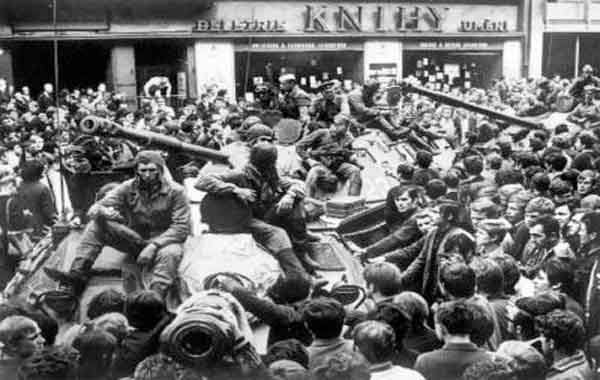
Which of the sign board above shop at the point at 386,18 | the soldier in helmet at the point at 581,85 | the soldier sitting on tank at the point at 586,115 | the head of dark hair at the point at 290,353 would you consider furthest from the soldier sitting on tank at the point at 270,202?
the sign board above shop at the point at 386,18

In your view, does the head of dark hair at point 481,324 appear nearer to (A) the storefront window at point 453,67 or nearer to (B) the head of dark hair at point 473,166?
(B) the head of dark hair at point 473,166

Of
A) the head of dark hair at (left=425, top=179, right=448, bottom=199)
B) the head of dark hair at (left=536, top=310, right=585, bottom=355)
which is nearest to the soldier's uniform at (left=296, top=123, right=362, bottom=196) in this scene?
the head of dark hair at (left=425, top=179, right=448, bottom=199)

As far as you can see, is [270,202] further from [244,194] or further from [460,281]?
[460,281]

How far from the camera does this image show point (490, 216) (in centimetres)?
963

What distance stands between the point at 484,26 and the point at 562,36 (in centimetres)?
293

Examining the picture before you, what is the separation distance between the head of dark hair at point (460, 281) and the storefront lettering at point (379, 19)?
17.5 meters

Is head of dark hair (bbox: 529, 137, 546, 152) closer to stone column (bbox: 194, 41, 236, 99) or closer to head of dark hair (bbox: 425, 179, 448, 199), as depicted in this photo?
head of dark hair (bbox: 425, 179, 448, 199)

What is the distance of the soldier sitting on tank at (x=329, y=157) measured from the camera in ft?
41.0

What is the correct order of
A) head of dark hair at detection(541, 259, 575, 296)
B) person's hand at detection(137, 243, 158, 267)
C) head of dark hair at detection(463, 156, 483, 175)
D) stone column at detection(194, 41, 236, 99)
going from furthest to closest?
stone column at detection(194, 41, 236, 99)
head of dark hair at detection(463, 156, 483, 175)
person's hand at detection(137, 243, 158, 267)
head of dark hair at detection(541, 259, 575, 296)

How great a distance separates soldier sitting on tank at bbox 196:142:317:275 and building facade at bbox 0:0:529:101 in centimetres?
1267

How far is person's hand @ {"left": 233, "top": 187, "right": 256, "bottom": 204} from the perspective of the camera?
774cm

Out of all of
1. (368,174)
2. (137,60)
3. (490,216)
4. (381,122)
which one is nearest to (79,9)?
(137,60)

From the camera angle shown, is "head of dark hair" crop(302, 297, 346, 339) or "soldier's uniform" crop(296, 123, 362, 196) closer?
"head of dark hair" crop(302, 297, 346, 339)

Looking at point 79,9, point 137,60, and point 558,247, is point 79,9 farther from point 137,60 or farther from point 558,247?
point 558,247
